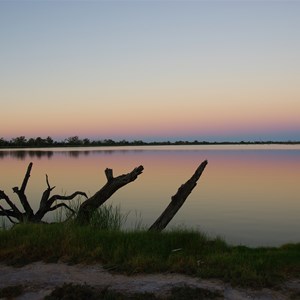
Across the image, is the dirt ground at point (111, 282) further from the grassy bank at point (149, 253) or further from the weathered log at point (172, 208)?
the weathered log at point (172, 208)

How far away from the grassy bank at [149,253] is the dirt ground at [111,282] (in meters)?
0.22

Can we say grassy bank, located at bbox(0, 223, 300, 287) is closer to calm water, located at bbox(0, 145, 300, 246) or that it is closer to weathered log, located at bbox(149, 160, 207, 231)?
weathered log, located at bbox(149, 160, 207, 231)

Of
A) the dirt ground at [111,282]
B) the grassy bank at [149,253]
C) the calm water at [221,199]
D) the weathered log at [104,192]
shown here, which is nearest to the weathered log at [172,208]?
the weathered log at [104,192]

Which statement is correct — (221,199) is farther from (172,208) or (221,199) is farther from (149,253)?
(149,253)

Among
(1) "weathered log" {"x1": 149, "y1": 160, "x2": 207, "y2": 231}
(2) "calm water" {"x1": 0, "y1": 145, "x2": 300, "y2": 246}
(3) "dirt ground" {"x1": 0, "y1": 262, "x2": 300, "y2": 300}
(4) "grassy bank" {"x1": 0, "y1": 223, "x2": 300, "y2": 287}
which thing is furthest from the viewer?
(2) "calm water" {"x1": 0, "y1": 145, "x2": 300, "y2": 246}

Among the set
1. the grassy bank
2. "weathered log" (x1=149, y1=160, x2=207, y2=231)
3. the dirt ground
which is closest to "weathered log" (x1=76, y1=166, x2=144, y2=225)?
"weathered log" (x1=149, y1=160, x2=207, y2=231)

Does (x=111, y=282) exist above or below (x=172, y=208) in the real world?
below

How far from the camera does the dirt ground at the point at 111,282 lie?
6.14 m

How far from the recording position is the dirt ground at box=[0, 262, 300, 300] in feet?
20.1

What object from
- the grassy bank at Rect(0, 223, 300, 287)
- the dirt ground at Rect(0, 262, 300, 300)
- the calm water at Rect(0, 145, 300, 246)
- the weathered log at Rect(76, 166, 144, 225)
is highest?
the weathered log at Rect(76, 166, 144, 225)

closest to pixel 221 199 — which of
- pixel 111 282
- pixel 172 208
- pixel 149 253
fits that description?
pixel 172 208

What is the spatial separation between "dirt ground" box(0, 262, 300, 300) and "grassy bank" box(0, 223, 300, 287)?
0.22 meters

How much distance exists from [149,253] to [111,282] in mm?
1425

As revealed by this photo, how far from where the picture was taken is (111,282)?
21.7 ft
